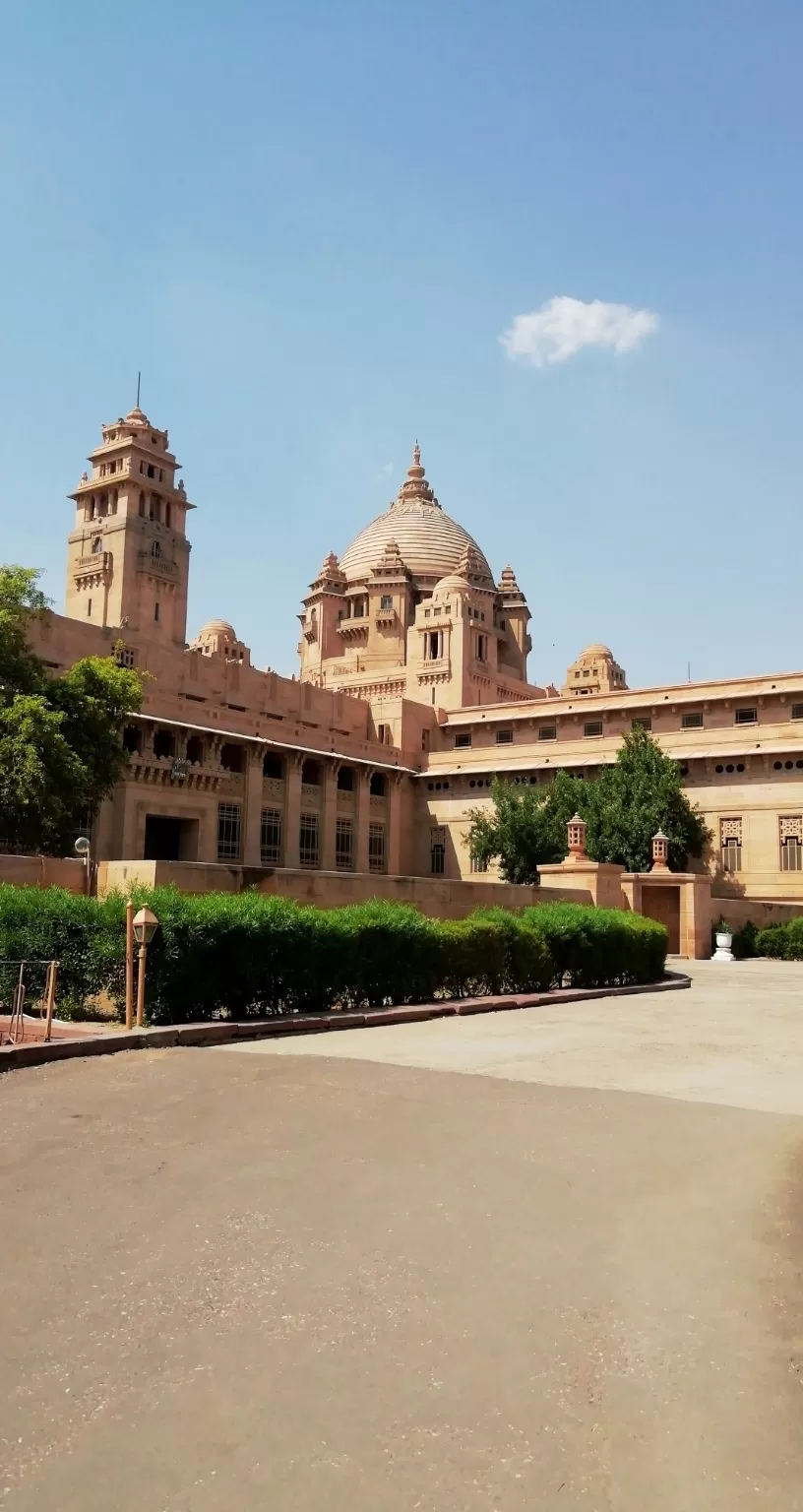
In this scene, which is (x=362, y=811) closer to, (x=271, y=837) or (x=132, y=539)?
(x=271, y=837)

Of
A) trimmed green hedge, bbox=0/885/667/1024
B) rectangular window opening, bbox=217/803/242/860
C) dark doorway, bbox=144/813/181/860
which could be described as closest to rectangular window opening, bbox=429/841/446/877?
rectangular window opening, bbox=217/803/242/860

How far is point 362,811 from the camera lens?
5053cm

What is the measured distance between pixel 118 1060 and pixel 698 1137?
16.4 ft

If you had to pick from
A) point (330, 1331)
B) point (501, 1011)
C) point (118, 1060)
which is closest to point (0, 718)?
point (501, 1011)

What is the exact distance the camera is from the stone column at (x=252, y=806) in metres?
44.3

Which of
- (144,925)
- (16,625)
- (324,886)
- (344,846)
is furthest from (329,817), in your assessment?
(144,925)

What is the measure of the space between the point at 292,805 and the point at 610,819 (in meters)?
13.7

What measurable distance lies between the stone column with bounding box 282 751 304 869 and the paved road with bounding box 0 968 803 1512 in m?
38.5

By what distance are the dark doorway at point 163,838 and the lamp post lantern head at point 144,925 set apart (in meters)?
31.8

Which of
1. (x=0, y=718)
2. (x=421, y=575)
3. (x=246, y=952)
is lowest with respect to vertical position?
(x=246, y=952)

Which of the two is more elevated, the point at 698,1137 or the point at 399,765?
the point at 399,765

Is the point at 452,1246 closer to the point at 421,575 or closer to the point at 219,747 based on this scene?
the point at 219,747

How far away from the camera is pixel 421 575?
7306 cm

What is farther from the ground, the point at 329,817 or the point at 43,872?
the point at 329,817
